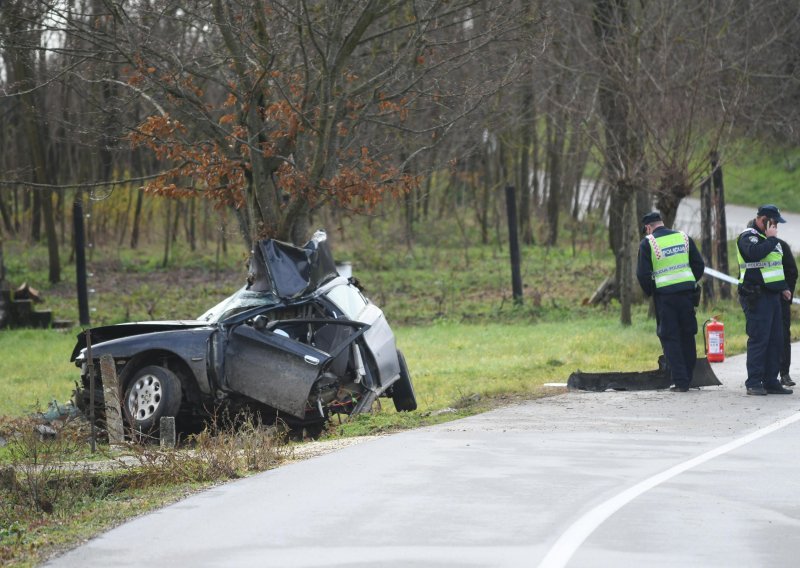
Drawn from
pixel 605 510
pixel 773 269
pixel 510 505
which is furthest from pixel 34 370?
pixel 605 510

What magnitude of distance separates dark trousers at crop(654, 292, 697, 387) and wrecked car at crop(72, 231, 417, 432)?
9.45 ft

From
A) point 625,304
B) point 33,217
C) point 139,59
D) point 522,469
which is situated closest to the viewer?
point 522,469

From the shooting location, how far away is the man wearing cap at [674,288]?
1426 cm

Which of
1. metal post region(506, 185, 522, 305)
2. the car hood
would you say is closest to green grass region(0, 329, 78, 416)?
the car hood

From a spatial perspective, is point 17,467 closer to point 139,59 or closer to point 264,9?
point 139,59

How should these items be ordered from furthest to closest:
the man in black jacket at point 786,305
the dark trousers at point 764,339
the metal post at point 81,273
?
the metal post at point 81,273 → the man in black jacket at point 786,305 → the dark trousers at point 764,339

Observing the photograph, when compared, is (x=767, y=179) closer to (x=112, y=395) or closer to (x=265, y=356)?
(x=265, y=356)

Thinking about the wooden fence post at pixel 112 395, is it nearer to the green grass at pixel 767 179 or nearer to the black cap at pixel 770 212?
the black cap at pixel 770 212

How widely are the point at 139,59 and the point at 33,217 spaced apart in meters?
24.9

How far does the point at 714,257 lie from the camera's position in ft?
87.1

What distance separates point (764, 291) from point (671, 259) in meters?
1.02

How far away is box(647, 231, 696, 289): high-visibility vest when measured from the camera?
14273 mm

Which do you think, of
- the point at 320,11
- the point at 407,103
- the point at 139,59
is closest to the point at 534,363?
the point at 407,103

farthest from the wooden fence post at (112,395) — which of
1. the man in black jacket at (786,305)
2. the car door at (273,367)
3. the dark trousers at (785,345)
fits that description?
the dark trousers at (785,345)
